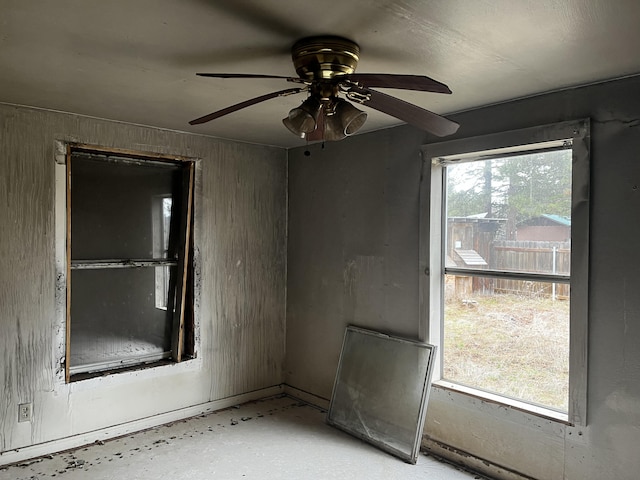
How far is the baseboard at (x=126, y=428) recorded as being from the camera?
10.1 ft

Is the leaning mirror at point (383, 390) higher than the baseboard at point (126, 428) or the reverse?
higher

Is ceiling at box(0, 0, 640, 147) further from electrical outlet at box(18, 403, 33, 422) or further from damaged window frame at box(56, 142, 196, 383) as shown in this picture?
electrical outlet at box(18, 403, 33, 422)

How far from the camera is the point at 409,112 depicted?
6.44 ft

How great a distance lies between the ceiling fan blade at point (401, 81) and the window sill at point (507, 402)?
79.2 inches

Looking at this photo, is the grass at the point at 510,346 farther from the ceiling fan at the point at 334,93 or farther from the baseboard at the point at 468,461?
the ceiling fan at the point at 334,93

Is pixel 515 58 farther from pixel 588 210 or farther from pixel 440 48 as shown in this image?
pixel 588 210

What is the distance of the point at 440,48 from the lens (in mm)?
2021

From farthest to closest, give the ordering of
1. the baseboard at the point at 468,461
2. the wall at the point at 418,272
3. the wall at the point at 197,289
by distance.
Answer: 1. the wall at the point at 197,289
2. the baseboard at the point at 468,461
3. the wall at the point at 418,272

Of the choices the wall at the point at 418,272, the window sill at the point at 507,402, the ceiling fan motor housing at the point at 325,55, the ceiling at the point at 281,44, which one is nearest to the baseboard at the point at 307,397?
the wall at the point at 418,272

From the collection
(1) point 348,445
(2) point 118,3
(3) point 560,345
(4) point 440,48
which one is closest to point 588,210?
(3) point 560,345

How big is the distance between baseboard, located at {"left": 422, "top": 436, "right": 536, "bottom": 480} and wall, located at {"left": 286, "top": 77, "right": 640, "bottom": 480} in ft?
0.04

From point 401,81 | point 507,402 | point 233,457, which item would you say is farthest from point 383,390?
point 401,81

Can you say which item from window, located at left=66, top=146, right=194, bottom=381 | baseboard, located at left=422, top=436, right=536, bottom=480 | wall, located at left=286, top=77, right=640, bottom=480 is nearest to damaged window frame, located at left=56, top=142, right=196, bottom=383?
window, located at left=66, top=146, right=194, bottom=381

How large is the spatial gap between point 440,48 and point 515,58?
0.39 m
